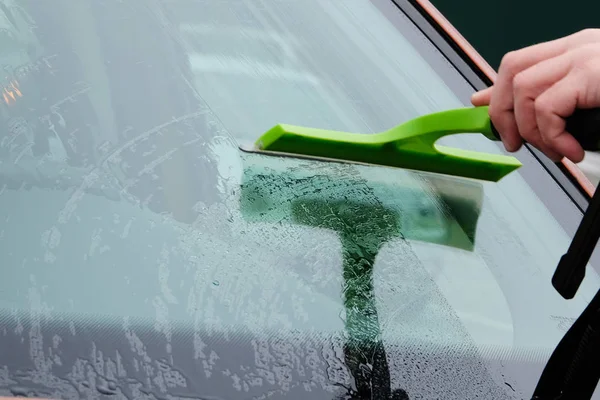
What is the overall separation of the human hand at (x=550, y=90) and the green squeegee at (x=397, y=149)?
24 centimetres

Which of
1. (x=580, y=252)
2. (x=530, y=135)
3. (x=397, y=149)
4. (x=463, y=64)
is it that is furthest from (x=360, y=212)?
(x=463, y=64)

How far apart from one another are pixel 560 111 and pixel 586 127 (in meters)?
0.03

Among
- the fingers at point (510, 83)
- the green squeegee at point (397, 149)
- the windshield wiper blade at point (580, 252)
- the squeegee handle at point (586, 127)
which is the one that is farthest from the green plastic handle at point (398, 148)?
the windshield wiper blade at point (580, 252)

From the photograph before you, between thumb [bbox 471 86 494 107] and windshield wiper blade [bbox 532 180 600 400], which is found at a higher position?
thumb [bbox 471 86 494 107]

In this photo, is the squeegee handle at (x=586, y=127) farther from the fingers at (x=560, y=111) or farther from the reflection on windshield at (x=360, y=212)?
the reflection on windshield at (x=360, y=212)

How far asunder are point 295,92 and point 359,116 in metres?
0.12

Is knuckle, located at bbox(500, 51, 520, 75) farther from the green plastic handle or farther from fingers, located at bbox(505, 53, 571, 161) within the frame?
the green plastic handle

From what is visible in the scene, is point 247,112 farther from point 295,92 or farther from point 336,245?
point 336,245

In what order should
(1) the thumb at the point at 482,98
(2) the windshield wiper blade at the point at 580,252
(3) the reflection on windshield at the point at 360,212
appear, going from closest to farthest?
(2) the windshield wiper blade at the point at 580,252 < (3) the reflection on windshield at the point at 360,212 < (1) the thumb at the point at 482,98

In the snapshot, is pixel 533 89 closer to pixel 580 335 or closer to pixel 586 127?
pixel 586 127

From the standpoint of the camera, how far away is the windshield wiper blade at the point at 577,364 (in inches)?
29.9

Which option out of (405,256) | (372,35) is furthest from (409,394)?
(372,35)

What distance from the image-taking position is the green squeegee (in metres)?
1.24

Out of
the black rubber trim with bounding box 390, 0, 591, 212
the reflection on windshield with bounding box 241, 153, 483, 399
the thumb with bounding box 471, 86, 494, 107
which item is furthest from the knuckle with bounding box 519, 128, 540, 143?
the black rubber trim with bounding box 390, 0, 591, 212
